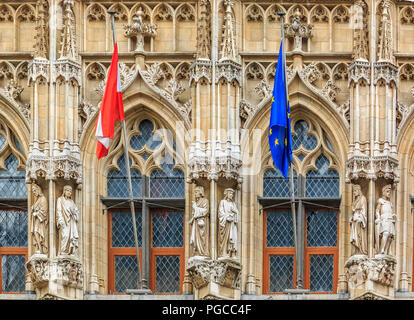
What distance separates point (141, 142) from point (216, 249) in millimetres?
3428

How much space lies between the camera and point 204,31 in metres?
58.8

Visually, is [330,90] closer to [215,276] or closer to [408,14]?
[408,14]

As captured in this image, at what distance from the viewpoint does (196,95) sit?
192 ft

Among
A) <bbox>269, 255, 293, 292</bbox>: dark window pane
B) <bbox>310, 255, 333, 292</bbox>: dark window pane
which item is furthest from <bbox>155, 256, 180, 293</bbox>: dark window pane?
<bbox>310, 255, 333, 292</bbox>: dark window pane

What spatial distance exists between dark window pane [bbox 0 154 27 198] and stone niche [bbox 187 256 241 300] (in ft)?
14.8

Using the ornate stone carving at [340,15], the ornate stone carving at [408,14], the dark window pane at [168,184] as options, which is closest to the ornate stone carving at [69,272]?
the dark window pane at [168,184]

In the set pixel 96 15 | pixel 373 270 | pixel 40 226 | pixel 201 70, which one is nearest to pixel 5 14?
pixel 96 15

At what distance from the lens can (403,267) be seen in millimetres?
58094

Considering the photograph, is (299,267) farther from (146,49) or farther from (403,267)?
(146,49)

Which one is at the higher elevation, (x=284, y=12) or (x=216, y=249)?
(x=284, y=12)

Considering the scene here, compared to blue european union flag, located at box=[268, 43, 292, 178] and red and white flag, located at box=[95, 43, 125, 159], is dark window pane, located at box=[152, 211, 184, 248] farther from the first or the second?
blue european union flag, located at box=[268, 43, 292, 178]

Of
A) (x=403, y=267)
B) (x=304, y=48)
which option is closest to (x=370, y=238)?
(x=403, y=267)

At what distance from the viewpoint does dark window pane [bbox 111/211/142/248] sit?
5881 cm

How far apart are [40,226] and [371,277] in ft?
24.7
